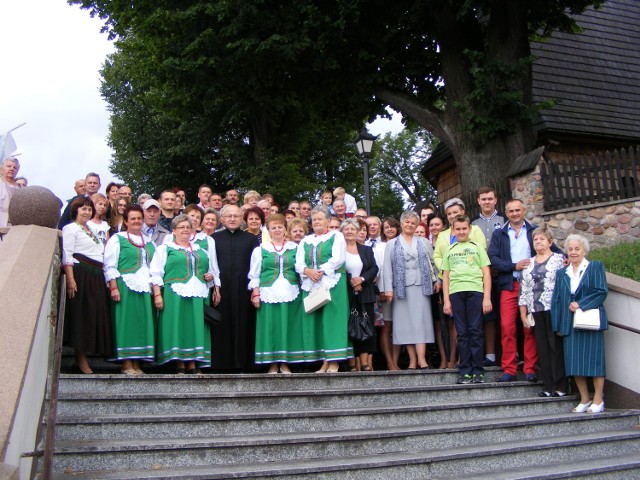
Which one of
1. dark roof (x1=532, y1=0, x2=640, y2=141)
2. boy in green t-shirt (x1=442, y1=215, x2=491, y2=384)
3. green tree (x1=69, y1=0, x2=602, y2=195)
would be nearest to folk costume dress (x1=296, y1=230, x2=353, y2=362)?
boy in green t-shirt (x1=442, y1=215, x2=491, y2=384)

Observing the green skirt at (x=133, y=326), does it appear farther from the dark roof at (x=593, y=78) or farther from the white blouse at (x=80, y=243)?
the dark roof at (x=593, y=78)

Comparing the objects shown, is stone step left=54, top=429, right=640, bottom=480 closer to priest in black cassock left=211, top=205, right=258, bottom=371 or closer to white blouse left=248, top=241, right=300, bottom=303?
white blouse left=248, top=241, right=300, bottom=303

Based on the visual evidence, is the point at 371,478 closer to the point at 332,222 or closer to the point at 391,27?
the point at 332,222

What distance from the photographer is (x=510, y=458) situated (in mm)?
6738

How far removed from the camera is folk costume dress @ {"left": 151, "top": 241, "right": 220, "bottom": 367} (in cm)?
813

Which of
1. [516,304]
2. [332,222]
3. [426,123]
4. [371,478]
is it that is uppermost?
[426,123]

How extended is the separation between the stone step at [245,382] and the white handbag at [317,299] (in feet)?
Answer: 2.88

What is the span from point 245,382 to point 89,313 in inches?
72.2

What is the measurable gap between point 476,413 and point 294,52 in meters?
9.64

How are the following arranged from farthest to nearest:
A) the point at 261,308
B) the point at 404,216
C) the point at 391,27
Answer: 1. the point at 391,27
2. the point at 404,216
3. the point at 261,308

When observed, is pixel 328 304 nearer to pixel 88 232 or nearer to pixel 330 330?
pixel 330 330

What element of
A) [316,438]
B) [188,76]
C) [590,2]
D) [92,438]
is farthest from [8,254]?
[590,2]

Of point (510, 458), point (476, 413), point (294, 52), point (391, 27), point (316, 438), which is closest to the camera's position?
point (316, 438)

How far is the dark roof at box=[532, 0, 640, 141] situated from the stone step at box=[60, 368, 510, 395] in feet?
47.0
